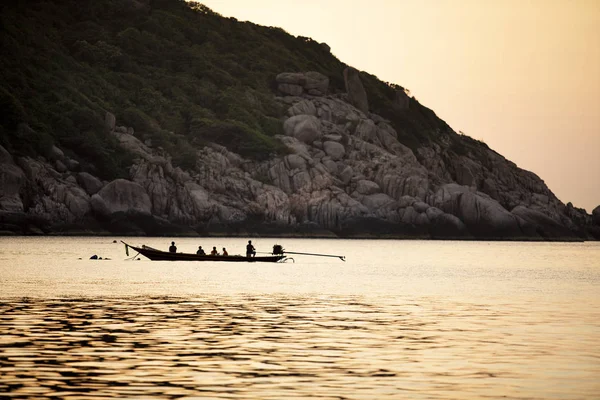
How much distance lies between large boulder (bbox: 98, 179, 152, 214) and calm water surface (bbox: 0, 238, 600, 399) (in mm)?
109324

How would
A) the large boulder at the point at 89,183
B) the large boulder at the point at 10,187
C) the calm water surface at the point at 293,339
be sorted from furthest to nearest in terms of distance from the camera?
the large boulder at the point at 89,183, the large boulder at the point at 10,187, the calm water surface at the point at 293,339

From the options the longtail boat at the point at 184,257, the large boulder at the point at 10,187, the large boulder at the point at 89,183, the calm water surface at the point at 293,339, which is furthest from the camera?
the large boulder at the point at 89,183

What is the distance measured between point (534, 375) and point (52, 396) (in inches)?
501

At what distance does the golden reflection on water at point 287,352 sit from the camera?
26156mm

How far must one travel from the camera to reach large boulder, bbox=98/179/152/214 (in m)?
180

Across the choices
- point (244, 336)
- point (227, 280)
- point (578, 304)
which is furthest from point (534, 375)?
point (227, 280)

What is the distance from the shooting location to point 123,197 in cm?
18175

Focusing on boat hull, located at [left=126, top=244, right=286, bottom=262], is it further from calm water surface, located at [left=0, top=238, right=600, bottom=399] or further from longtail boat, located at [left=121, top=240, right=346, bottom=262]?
calm water surface, located at [left=0, top=238, right=600, bottom=399]

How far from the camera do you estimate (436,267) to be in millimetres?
102938

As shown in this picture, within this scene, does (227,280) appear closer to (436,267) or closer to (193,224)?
(436,267)

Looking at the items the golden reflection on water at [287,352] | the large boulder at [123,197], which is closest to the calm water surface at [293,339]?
the golden reflection on water at [287,352]

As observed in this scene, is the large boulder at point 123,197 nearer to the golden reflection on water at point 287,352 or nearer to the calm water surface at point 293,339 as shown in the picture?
the calm water surface at point 293,339

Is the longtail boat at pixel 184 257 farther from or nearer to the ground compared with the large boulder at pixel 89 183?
nearer to the ground

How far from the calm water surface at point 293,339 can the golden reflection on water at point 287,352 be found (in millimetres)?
60
